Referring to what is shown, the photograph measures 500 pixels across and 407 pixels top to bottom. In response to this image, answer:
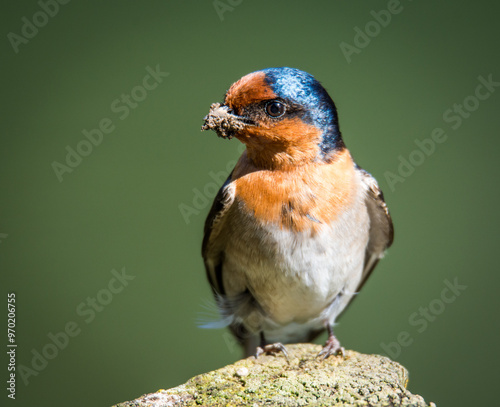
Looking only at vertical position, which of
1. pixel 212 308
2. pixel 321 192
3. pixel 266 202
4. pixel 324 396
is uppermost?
pixel 321 192

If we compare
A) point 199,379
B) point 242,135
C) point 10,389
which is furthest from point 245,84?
point 10,389

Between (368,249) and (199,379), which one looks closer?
(199,379)

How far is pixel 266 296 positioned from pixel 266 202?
1.67 ft

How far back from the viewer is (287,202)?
2.62 metres

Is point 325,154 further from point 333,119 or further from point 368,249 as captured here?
point 368,249

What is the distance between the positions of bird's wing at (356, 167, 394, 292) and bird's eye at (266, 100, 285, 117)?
63 centimetres

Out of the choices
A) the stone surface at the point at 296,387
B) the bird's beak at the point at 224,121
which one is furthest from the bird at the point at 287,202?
the stone surface at the point at 296,387

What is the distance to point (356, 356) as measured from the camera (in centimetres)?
258

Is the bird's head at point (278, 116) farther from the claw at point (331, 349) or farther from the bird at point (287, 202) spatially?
the claw at point (331, 349)

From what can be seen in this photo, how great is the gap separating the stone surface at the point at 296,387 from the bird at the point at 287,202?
0.28 meters

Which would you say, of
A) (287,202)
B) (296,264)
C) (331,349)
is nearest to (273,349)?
(331,349)

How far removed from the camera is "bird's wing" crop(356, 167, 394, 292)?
296cm

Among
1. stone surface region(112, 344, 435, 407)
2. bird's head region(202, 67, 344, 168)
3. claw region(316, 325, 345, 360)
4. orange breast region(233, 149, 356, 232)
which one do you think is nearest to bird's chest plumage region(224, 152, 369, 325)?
orange breast region(233, 149, 356, 232)

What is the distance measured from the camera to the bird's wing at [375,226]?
9.72 feet
